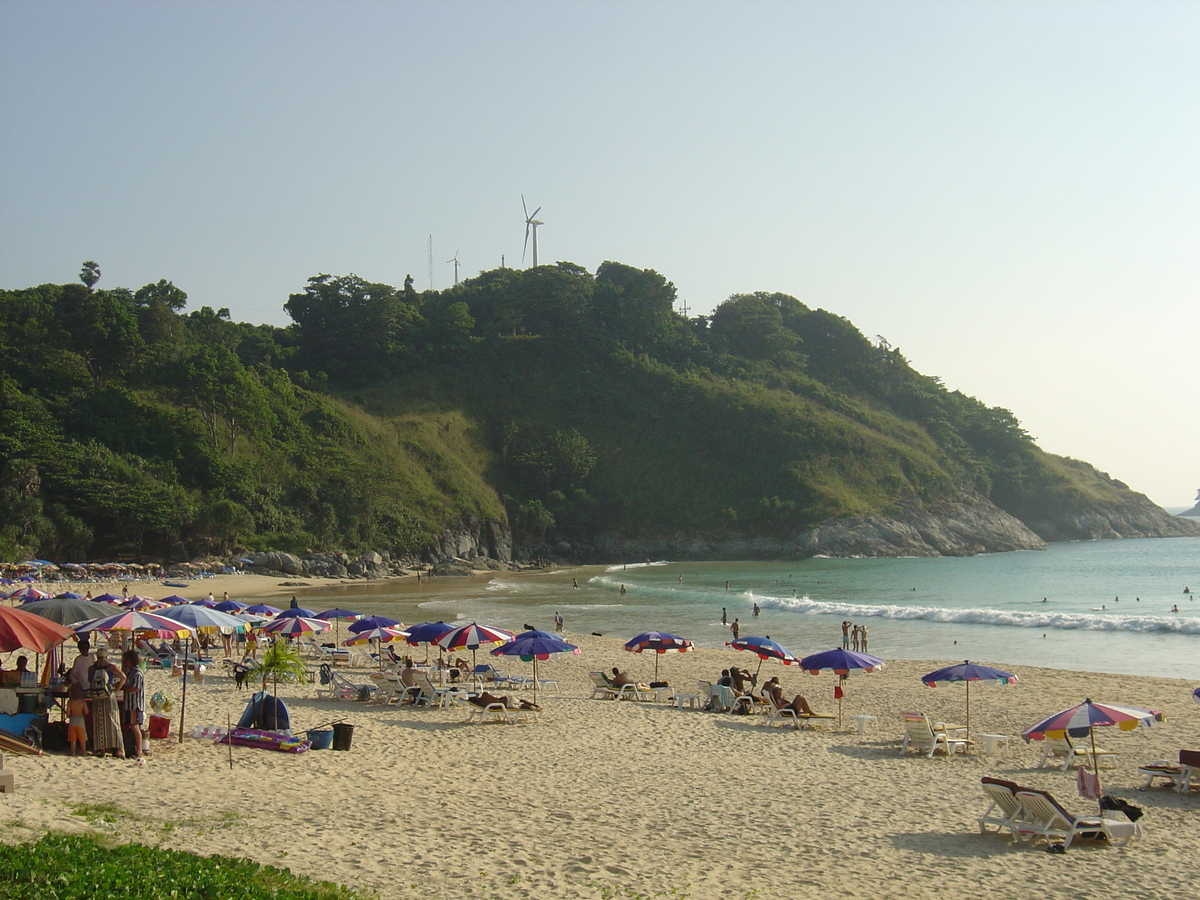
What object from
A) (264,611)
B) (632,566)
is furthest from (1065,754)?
(632,566)

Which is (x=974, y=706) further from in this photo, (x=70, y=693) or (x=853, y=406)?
(x=853, y=406)

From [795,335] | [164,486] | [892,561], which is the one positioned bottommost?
[892,561]

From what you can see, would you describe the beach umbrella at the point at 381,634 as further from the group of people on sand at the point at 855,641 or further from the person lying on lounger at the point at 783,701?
the group of people on sand at the point at 855,641

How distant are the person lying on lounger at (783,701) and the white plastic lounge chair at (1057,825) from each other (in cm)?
677

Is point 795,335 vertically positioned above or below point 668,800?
above

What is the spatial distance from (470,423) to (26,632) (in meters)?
79.7

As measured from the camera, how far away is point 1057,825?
8.60 metres

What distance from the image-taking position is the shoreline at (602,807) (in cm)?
713

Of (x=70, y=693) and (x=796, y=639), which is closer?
→ (x=70, y=693)

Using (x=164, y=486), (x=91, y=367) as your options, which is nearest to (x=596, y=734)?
(x=164, y=486)

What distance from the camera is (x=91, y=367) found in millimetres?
64438

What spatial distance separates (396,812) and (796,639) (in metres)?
24.2

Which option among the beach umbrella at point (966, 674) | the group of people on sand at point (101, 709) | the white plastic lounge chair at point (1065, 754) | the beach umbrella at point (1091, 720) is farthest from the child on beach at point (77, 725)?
the white plastic lounge chair at point (1065, 754)

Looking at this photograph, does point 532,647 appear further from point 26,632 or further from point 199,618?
point 26,632
